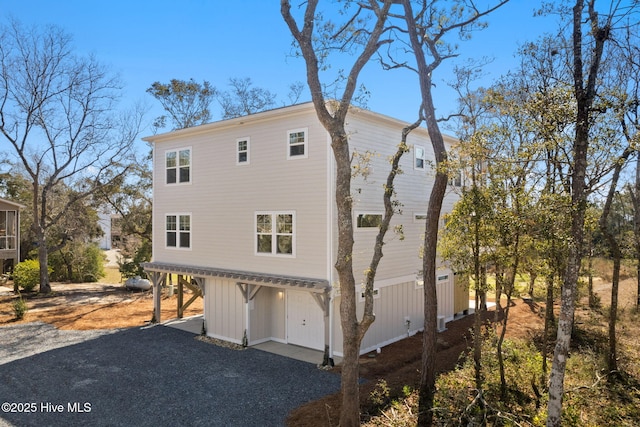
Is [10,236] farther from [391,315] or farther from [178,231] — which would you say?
[391,315]

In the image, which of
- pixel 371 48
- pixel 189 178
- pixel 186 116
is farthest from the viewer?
pixel 186 116

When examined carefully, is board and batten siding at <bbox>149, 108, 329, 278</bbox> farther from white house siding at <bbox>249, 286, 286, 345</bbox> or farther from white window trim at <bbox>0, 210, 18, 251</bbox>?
white window trim at <bbox>0, 210, 18, 251</bbox>

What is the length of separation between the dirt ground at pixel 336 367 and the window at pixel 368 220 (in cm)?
384

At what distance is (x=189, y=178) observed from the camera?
15625 millimetres

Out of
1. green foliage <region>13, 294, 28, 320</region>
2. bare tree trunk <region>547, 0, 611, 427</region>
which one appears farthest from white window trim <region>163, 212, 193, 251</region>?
bare tree trunk <region>547, 0, 611, 427</region>

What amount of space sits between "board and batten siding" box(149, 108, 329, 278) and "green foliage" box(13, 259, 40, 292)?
1081cm

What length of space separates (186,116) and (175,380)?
75.6 feet

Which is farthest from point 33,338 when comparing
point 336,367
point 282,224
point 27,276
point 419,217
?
point 419,217

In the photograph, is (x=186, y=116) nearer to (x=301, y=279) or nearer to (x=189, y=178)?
(x=189, y=178)

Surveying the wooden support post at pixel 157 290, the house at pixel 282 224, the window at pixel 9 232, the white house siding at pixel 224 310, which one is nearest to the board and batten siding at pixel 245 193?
the house at pixel 282 224

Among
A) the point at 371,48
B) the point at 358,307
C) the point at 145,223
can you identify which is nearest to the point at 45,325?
the point at 145,223

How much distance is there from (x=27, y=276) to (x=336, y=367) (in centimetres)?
1965

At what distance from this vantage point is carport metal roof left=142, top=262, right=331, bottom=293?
11578 mm

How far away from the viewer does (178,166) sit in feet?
52.4
